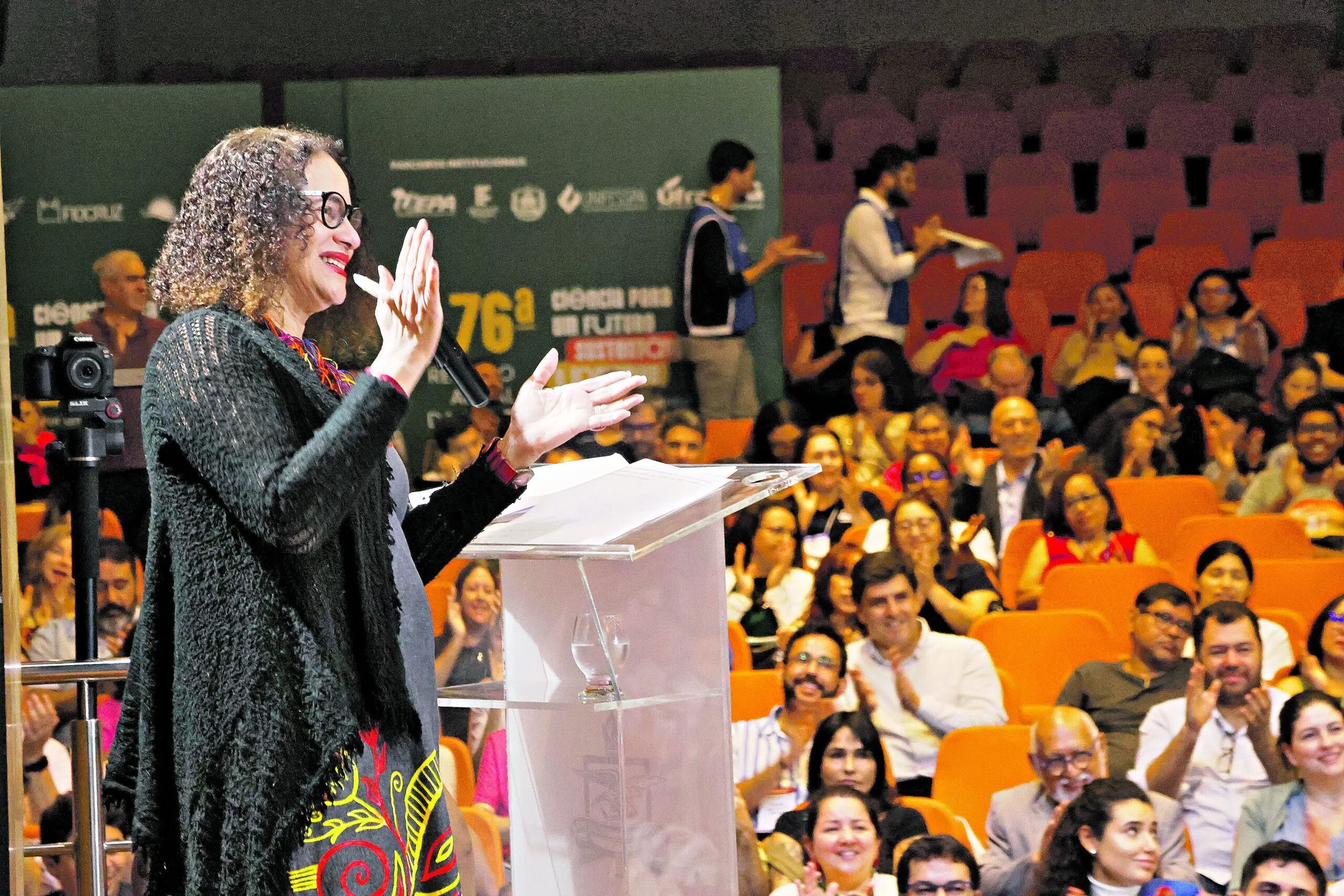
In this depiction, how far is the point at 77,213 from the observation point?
5395 mm

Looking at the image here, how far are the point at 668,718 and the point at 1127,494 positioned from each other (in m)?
3.62

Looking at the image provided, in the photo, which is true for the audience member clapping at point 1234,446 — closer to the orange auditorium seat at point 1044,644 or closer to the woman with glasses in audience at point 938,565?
the woman with glasses in audience at point 938,565

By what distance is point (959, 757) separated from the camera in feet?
12.0

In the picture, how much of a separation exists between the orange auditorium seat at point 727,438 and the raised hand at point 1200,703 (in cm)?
211

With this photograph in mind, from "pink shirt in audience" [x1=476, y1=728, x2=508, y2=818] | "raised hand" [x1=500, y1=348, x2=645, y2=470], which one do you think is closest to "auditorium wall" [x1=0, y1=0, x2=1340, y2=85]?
"pink shirt in audience" [x1=476, y1=728, x2=508, y2=818]

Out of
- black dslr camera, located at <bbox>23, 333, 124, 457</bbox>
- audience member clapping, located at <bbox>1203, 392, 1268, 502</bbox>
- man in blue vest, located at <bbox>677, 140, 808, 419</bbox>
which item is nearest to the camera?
black dslr camera, located at <bbox>23, 333, 124, 457</bbox>

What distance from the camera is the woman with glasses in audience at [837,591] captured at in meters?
4.12

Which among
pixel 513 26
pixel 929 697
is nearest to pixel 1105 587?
pixel 929 697

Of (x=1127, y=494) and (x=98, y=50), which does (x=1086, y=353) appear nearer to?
(x=1127, y=494)

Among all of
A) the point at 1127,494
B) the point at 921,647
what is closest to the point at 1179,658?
the point at 921,647

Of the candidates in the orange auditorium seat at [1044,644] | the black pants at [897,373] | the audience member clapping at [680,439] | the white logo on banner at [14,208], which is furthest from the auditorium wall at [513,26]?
the orange auditorium seat at [1044,644]

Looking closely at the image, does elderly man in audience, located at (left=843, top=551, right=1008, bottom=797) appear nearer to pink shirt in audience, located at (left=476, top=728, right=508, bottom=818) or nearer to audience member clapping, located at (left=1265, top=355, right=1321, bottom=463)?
audience member clapping, located at (left=1265, top=355, right=1321, bottom=463)

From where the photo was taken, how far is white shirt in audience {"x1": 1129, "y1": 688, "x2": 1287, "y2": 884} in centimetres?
361

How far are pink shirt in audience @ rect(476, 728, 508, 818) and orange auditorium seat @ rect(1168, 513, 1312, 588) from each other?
10.8ft
